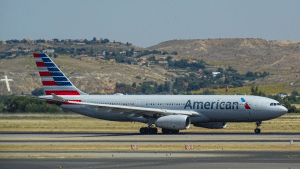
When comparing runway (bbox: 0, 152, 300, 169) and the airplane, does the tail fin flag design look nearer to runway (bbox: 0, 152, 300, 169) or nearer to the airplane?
the airplane

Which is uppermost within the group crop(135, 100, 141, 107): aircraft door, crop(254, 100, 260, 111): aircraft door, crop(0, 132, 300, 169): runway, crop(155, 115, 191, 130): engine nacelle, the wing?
crop(254, 100, 260, 111): aircraft door

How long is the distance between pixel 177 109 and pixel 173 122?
3735 millimetres

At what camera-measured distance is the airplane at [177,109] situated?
52.2m

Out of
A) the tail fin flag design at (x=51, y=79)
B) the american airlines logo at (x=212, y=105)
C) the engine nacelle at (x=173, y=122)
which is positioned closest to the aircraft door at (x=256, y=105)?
the american airlines logo at (x=212, y=105)

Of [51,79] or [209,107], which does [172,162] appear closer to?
[209,107]

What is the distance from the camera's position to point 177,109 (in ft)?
177

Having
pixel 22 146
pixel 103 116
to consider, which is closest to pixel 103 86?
pixel 103 116

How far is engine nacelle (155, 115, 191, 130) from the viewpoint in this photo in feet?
165

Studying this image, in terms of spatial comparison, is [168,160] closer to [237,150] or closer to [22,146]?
[237,150]

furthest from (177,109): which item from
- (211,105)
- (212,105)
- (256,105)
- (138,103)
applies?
(256,105)

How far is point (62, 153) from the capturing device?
1297 inches

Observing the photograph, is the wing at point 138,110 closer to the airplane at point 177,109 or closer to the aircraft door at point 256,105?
the airplane at point 177,109

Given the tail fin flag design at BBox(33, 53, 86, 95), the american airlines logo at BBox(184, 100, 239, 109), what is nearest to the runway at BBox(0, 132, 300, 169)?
the american airlines logo at BBox(184, 100, 239, 109)

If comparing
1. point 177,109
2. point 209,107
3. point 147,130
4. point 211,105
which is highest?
point 211,105
